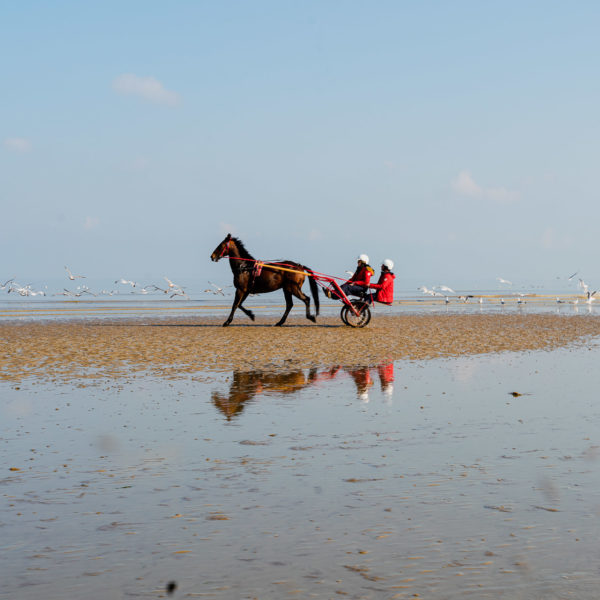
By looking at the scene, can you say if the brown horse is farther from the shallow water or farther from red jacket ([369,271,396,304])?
the shallow water

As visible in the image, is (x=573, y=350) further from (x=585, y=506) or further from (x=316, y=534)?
(x=316, y=534)

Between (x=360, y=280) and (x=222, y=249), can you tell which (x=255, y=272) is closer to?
(x=222, y=249)

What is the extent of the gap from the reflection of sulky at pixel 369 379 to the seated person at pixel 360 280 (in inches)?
338

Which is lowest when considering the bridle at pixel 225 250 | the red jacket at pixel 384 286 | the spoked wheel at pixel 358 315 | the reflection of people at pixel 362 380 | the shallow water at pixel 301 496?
the shallow water at pixel 301 496

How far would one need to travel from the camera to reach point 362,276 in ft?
75.6

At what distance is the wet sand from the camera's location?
46.2 feet

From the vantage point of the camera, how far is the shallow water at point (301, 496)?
13.2 feet

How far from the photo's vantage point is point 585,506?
515 cm

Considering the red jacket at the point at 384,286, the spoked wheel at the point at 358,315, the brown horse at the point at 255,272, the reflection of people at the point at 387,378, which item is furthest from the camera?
the brown horse at the point at 255,272

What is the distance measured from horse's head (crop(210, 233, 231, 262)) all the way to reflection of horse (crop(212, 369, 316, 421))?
36.2 feet

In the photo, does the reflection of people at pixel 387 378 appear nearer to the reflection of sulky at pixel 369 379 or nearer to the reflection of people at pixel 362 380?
the reflection of sulky at pixel 369 379

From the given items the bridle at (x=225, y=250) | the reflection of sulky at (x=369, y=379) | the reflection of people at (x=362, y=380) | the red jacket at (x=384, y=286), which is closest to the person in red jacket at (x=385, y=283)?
the red jacket at (x=384, y=286)

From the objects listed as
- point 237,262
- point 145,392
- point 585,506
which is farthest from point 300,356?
point 585,506

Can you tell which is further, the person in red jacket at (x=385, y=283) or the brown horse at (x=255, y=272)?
the brown horse at (x=255, y=272)
